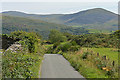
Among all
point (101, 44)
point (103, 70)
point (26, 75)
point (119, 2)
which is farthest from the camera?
point (101, 44)

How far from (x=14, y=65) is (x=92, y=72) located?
19.8 ft

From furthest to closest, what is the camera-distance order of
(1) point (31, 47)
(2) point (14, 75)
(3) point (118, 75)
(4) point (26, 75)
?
(1) point (31, 47) < (3) point (118, 75) < (4) point (26, 75) < (2) point (14, 75)

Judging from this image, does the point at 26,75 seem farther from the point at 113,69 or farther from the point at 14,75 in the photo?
the point at 113,69

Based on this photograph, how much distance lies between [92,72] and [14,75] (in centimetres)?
634

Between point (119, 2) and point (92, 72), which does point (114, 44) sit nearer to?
point (119, 2)

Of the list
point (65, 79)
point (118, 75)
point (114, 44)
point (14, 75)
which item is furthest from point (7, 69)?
point (114, 44)

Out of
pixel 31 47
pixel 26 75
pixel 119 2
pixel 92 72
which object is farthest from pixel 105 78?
pixel 31 47

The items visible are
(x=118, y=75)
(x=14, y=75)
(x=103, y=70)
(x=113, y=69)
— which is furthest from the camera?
(x=103, y=70)

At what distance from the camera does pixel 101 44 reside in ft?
139

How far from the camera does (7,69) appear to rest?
11.1m

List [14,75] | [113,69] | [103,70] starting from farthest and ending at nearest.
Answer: [103,70], [113,69], [14,75]

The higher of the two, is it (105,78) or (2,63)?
(2,63)

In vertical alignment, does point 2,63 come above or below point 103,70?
above

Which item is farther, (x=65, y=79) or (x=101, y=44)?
(x=101, y=44)
